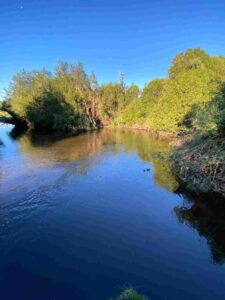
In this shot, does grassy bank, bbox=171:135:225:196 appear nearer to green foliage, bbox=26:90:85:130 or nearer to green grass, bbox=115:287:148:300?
green grass, bbox=115:287:148:300

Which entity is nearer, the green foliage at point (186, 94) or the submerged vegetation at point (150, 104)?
the submerged vegetation at point (150, 104)

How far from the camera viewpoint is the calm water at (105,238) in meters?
8.23

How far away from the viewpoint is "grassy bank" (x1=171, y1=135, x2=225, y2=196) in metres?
15.0

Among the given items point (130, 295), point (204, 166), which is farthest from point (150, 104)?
point (130, 295)

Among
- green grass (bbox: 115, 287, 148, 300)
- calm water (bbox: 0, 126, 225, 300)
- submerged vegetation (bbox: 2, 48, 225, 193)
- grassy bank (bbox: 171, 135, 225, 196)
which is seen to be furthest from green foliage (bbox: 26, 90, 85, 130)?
green grass (bbox: 115, 287, 148, 300)

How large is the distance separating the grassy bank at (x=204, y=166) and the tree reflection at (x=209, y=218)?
80cm

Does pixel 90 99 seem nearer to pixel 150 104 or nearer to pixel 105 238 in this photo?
→ pixel 150 104

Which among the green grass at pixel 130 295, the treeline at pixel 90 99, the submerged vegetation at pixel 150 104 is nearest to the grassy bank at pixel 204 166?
the submerged vegetation at pixel 150 104

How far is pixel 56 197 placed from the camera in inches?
611

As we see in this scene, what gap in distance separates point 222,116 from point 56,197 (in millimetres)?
10783

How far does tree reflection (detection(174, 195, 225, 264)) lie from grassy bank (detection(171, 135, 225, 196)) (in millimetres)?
796

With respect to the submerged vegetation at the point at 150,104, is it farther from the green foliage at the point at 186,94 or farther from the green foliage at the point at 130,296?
the green foliage at the point at 130,296

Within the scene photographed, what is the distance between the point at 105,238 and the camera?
11.0 metres

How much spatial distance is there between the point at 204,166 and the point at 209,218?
401 centimetres
